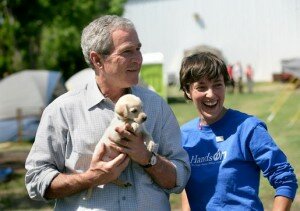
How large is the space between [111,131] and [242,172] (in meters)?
0.70

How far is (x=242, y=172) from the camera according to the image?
10.9ft

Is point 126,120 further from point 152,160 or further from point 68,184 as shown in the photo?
point 68,184

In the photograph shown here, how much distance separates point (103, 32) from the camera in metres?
3.13

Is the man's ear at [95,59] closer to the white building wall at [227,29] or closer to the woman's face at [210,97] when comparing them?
the woman's face at [210,97]

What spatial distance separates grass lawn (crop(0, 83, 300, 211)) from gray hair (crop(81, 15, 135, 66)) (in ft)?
17.8

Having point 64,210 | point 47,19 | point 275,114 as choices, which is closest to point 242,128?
point 64,210

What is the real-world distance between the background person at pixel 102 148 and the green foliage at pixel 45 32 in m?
22.9

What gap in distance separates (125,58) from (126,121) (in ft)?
0.97

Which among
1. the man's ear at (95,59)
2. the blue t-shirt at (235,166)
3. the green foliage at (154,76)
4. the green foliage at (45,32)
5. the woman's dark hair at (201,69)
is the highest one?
the man's ear at (95,59)

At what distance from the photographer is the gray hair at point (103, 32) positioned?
313 centimetres

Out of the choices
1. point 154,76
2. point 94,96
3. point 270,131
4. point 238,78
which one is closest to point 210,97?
point 94,96

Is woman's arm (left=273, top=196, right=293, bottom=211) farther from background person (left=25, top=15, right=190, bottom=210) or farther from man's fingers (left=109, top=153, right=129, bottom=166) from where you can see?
man's fingers (left=109, top=153, right=129, bottom=166)

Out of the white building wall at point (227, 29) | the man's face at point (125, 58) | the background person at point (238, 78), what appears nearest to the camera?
the man's face at point (125, 58)

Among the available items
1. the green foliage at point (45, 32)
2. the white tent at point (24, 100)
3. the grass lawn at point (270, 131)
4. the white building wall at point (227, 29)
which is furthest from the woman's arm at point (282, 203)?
the white building wall at point (227, 29)
